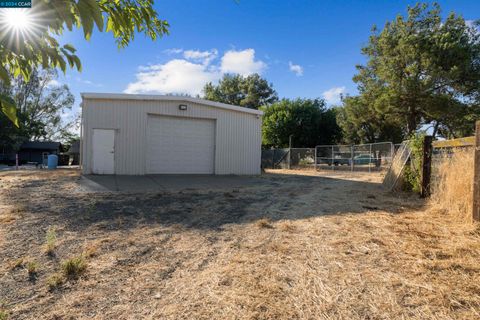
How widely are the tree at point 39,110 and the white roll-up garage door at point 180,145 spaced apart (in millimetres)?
28107

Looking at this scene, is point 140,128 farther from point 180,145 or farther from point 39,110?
point 39,110

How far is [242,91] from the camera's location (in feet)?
127

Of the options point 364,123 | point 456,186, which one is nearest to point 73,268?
point 456,186

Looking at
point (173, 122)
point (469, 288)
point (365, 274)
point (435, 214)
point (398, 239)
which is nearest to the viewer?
point (469, 288)

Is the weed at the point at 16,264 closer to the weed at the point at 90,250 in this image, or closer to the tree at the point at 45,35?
the weed at the point at 90,250

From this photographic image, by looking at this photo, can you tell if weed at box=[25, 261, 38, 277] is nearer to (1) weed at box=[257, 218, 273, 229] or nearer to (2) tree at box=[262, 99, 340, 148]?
(1) weed at box=[257, 218, 273, 229]

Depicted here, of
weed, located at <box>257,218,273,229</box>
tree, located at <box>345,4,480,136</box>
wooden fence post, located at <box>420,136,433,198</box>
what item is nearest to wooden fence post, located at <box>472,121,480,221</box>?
wooden fence post, located at <box>420,136,433,198</box>

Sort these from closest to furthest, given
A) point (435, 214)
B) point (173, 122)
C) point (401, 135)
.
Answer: point (435, 214), point (173, 122), point (401, 135)

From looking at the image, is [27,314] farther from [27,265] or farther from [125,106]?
[125,106]

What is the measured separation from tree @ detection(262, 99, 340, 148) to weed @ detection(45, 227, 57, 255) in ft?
78.9

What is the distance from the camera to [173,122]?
483 inches

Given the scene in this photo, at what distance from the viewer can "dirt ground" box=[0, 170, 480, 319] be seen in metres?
2.07

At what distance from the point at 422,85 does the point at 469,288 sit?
2203cm

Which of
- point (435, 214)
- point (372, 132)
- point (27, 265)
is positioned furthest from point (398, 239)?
point (372, 132)
